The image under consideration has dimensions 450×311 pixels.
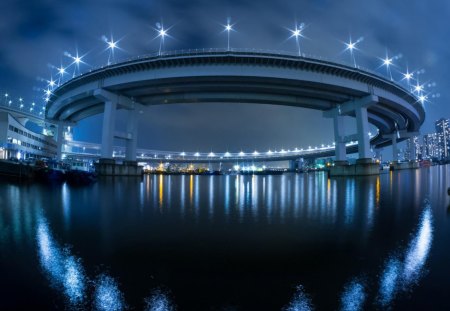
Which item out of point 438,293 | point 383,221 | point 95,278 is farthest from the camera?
point 383,221

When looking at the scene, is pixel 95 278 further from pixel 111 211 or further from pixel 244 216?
pixel 111 211

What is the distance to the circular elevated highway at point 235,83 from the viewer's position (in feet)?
145

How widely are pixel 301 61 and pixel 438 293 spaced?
143 ft

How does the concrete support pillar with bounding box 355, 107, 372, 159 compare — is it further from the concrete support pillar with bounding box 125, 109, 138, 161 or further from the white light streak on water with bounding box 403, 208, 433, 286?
the white light streak on water with bounding box 403, 208, 433, 286

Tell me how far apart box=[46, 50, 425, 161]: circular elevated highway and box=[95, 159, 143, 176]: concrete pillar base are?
445 inches

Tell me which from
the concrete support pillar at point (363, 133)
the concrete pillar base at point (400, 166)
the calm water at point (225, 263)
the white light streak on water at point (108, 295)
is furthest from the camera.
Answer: the concrete pillar base at point (400, 166)

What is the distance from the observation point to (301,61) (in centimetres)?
4412

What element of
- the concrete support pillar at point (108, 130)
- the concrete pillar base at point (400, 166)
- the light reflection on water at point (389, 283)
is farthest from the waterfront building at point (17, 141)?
the concrete pillar base at point (400, 166)

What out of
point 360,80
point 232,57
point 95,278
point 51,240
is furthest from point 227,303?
point 360,80

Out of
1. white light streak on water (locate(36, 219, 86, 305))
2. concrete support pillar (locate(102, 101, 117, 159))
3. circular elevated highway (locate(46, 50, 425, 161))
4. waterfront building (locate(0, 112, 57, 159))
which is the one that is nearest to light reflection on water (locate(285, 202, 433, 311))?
white light streak on water (locate(36, 219, 86, 305))

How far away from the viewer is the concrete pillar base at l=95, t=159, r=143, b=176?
5212cm

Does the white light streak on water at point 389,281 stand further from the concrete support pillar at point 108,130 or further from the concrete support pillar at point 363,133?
the concrete support pillar at point 363,133

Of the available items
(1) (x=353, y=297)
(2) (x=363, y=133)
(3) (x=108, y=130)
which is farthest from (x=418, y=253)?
(2) (x=363, y=133)

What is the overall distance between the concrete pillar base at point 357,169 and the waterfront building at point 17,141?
65060 millimetres
